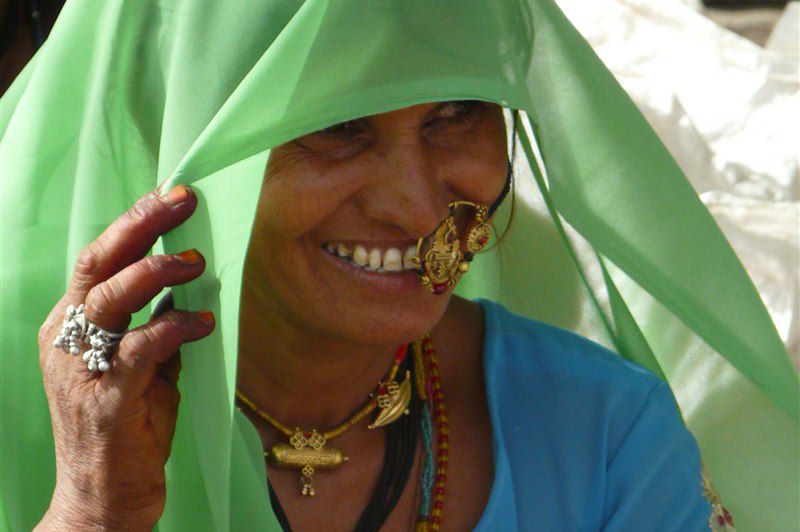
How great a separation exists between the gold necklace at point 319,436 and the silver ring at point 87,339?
0.40m

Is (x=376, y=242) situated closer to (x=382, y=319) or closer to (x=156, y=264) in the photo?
(x=382, y=319)

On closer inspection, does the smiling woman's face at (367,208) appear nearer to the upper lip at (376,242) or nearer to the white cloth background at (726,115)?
the upper lip at (376,242)

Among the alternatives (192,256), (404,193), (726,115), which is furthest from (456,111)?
(726,115)

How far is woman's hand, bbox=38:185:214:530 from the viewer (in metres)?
1.25

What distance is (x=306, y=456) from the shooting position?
167 cm

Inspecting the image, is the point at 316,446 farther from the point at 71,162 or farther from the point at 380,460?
the point at 71,162

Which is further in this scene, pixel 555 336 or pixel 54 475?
pixel 555 336

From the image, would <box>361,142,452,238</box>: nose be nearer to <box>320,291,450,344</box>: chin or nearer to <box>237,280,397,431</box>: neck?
<box>320,291,450,344</box>: chin

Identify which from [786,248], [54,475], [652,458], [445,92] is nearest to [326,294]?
[445,92]

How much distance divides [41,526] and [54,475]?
18 centimetres

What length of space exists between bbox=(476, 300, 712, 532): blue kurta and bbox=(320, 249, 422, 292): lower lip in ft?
1.04

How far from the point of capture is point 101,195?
1462 mm

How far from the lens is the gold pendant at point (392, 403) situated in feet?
5.72

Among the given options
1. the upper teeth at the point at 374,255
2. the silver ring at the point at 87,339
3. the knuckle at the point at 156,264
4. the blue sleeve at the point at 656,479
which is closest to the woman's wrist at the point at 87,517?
the silver ring at the point at 87,339
